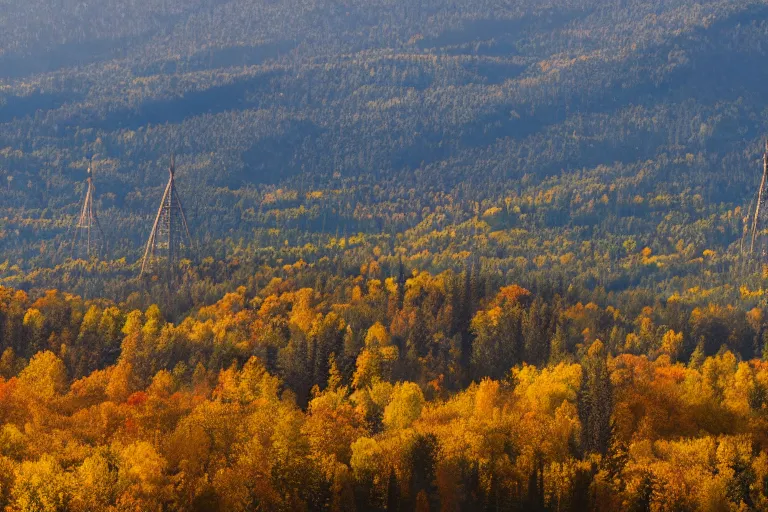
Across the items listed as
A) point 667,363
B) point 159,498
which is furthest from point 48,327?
point 667,363

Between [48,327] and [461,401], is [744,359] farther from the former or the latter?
[48,327]

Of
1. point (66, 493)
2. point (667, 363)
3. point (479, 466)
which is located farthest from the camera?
point (667, 363)

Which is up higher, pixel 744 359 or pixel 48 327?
pixel 48 327

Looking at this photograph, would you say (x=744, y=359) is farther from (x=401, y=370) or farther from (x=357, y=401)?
(x=357, y=401)

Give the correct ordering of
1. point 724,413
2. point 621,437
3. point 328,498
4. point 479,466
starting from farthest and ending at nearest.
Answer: point 724,413
point 621,437
point 479,466
point 328,498

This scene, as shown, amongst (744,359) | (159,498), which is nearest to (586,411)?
(159,498)

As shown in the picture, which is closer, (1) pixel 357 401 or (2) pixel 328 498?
(2) pixel 328 498
